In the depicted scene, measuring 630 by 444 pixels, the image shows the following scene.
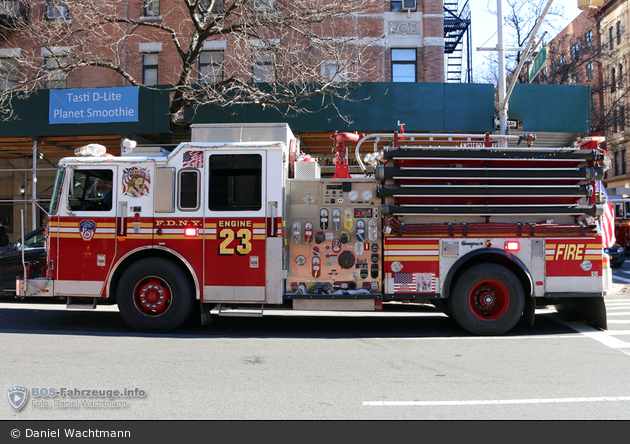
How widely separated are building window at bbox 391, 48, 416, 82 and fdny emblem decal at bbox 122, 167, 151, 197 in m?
13.4

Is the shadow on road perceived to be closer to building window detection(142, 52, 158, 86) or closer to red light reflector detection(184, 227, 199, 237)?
red light reflector detection(184, 227, 199, 237)

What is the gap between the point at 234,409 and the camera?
13.9 feet

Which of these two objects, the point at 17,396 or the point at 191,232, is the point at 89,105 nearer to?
the point at 191,232

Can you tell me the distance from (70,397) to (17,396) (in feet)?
1.65

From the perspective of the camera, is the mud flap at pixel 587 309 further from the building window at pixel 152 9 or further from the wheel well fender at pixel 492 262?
the building window at pixel 152 9

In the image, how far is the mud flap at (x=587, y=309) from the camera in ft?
24.1

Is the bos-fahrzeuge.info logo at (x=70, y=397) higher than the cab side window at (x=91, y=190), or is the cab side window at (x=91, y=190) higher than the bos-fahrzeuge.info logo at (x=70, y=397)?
the cab side window at (x=91, y=190)

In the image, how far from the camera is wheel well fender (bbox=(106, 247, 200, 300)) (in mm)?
7109

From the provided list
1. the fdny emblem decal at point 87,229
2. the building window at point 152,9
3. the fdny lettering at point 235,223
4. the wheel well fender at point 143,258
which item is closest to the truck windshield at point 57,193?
the fdny emblem decal at point 87,229

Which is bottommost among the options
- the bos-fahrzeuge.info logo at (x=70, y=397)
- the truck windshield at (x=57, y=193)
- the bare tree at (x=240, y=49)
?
the bos-fahrzeuge.info logo at (x=70, y=397)

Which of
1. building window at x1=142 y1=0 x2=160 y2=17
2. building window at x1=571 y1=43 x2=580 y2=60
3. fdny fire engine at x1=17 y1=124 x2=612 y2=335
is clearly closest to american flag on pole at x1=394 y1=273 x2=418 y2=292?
fdny fire engine at x1=17 y1=124 x2=612 y2=335

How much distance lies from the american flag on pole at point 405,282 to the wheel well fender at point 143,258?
2.93 metres

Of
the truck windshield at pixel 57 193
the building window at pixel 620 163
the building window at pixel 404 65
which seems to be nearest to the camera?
the truck windshield at pixel 57 193
